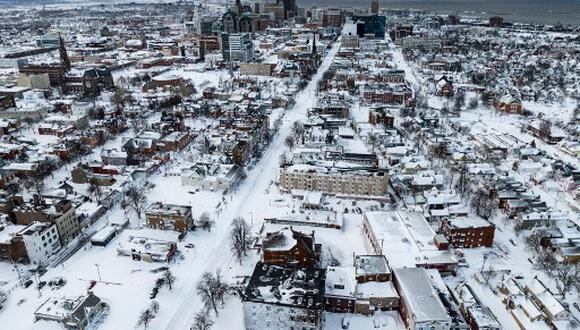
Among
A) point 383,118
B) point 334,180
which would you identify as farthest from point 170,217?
point 383,118

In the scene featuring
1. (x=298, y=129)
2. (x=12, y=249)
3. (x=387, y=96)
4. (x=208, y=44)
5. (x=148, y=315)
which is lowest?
(x=148, y=315)

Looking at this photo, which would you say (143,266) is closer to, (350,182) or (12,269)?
(12,269)

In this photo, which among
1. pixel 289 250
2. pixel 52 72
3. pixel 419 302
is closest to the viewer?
pixel 419 302

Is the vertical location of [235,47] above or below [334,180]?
above

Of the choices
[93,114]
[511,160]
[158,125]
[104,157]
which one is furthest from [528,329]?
[93,114]

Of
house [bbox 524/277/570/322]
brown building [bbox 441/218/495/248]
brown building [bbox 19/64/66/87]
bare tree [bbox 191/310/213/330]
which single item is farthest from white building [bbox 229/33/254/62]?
house [bbox 524/277/570/322]

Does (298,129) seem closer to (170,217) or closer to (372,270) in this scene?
(170,217)

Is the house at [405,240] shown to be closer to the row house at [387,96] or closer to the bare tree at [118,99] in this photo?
the row house at [387,96]

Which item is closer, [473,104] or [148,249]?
[148,249]

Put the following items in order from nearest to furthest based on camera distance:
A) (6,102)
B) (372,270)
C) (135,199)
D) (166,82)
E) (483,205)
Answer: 1. (372,270)
2. (483,205)
3. (135,199)
4. (6,102)
5. (166,82)
